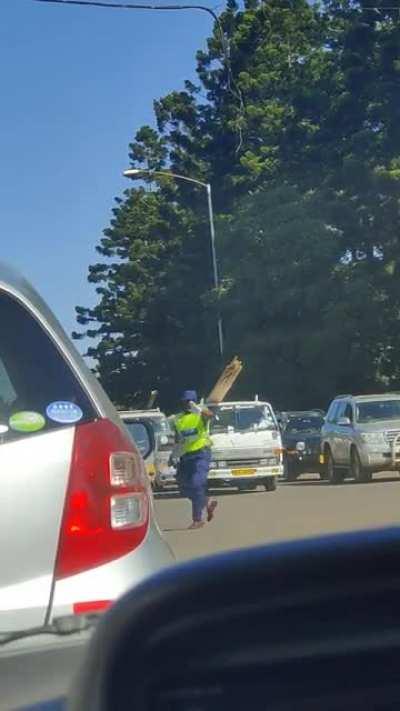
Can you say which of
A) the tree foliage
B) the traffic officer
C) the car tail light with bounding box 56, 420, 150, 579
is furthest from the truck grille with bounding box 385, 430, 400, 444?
the car tail light with bounding box 56, 420, 150, 579

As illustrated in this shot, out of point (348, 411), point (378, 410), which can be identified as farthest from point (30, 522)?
point (348, 411)

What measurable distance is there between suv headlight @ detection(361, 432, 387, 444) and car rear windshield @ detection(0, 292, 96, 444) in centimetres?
2271

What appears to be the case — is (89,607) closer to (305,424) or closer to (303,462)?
(303,462)

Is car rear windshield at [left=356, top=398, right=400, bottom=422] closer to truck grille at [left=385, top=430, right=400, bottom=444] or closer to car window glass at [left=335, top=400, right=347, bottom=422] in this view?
car window glass at [left=335, top=400, right=347, bottom=422]

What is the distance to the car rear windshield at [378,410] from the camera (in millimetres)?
27719

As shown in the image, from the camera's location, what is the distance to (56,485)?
13.5 feet

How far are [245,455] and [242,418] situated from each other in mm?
1367

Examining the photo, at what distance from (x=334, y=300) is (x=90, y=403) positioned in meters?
41.8

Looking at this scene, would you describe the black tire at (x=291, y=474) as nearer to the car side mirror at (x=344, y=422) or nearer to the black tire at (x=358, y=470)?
the car side mirror at (x=344, y=422)

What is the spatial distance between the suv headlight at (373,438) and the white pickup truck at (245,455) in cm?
183

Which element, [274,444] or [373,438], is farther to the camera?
[274,444]

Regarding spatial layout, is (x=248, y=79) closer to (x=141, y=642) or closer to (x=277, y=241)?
(x=277, y=241)

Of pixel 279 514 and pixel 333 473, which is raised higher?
pixel 279 514

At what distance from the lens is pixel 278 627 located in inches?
67.1
